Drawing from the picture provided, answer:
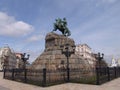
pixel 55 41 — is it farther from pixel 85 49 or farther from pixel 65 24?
pixel 85 49

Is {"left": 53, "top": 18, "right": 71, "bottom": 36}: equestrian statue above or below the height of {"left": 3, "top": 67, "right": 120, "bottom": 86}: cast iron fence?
above

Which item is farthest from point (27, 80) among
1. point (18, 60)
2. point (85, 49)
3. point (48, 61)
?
point (18, 60)

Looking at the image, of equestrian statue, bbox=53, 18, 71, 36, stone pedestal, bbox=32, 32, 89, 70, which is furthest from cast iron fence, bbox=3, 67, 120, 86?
equestrian statue, bbox=53, 18, 71, 36

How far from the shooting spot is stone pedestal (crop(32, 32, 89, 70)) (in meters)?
24.4

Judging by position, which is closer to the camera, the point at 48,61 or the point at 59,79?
the point at 59,79

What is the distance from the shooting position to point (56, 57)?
82.8 feet

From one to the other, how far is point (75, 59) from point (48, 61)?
3.89 m

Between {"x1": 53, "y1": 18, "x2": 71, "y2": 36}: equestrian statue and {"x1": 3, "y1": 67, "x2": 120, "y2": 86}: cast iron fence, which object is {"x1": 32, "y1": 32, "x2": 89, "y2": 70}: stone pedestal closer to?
{"x1": 53, "y1": 18, "x2": 71, "y2": 36}: equestrian statue

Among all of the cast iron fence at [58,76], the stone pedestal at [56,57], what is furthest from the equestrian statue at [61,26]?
the cast iron fence at [58,76]

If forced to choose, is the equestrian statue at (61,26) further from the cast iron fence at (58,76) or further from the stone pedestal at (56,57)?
the cast iron fence at (58,76)

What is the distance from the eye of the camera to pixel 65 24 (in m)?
30.2

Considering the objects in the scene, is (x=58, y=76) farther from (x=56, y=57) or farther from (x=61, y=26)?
(x=61, y=26)

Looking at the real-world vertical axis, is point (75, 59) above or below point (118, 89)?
above

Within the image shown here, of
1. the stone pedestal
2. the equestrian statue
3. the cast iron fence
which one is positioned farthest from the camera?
the equestrian statue
